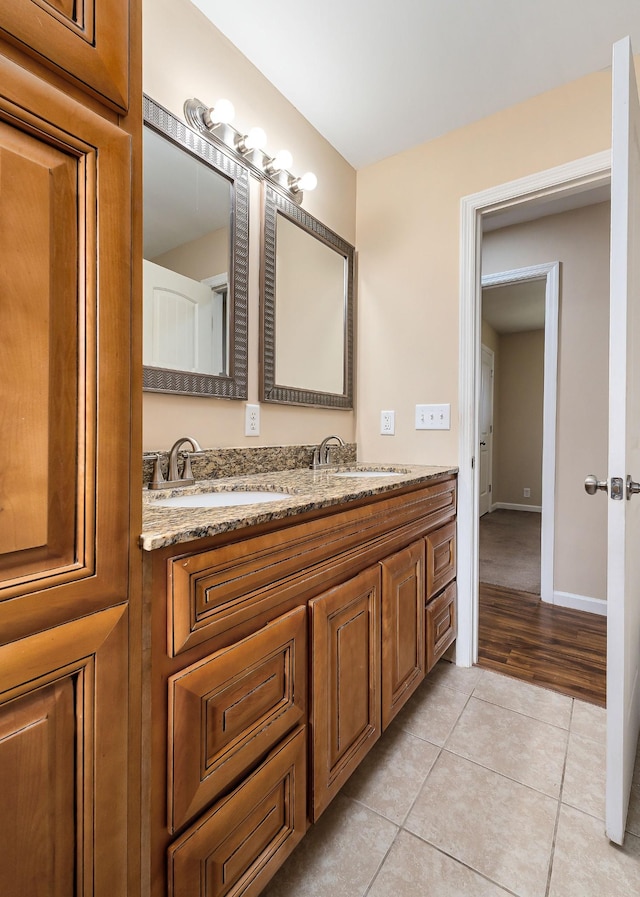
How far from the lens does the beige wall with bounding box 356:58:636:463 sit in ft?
5.48

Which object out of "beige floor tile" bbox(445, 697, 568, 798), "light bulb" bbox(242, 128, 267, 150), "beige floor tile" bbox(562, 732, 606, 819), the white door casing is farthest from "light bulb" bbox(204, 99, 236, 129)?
the white door casing

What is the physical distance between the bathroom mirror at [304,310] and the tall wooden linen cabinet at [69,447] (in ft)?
3.42

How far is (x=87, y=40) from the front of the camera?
551 mm

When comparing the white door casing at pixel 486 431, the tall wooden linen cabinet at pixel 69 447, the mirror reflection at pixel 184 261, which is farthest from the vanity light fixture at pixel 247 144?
the white door casing at pixel 486 431

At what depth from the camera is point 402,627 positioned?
1.36 m

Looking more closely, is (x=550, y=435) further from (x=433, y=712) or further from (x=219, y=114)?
(x=219, y=114)

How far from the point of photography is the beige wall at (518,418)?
5.40m

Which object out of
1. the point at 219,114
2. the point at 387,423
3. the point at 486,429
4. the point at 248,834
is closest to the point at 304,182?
the point at 219,114

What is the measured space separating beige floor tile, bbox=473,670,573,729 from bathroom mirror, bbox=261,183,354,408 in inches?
54.1

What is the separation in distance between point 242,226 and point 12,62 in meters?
1.09

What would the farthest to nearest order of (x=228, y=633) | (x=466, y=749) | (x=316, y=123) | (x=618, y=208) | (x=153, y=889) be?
(x=316, y=123)
(x=466, y=749)
(x=618, y=208)
(x=228, y=633)
(x=153, y=889)

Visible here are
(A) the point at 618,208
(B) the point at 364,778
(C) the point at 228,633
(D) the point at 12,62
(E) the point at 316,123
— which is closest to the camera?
(D) the point at 12,62

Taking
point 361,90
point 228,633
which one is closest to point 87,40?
point 228,633

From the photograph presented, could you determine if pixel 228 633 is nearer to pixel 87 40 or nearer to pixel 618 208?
pixel 87 40
